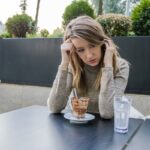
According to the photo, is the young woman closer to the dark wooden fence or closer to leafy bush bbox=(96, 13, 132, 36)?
the dark wooden fence

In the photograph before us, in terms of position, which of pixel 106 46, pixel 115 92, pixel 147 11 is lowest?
pixel 115 92

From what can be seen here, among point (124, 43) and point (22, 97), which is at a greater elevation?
point (124, 43)

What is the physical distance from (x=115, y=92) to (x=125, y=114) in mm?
415

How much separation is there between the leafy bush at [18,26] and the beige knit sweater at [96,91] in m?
3.48

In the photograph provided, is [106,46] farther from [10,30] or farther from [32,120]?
[10,30]

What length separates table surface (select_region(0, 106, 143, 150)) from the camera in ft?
3.74

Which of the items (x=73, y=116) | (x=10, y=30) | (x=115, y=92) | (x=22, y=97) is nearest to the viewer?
(x=73, y=116)

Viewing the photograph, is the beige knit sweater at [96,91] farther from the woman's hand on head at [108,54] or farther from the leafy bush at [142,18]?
the leafy bush at [142,18]

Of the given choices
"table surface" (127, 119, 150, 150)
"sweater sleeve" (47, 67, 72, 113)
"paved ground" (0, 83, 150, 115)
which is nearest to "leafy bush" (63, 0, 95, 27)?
"paved ground" (0, 83, 150, 115)

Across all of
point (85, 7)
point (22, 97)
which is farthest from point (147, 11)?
point (22, 97)

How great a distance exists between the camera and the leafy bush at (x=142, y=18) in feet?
11.9

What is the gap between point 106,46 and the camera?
1.90 m

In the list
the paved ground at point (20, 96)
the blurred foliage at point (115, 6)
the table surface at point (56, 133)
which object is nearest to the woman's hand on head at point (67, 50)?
the table surface at point (56, 133)

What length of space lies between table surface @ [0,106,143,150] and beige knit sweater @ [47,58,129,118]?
89 mm
